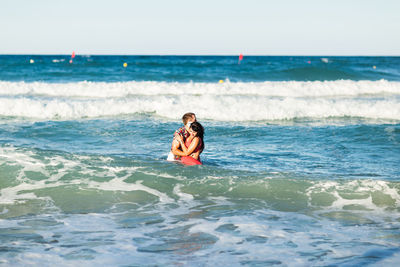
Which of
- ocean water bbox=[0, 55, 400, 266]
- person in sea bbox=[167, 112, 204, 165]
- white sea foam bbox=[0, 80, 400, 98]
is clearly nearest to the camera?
ocean water bbox=[0, 55, 400, 266]

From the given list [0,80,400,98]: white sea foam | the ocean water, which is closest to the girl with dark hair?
the ocean water

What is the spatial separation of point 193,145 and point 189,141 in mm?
204

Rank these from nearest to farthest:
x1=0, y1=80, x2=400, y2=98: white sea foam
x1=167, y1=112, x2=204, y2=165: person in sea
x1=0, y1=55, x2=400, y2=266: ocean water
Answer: x1=0, y1=55, x2=400, y2=266: ocean water, x1=167, y1=112, x2=204, y2=165: person in sea, x1=0, y1=80, x2=400, y2=98: white sea foam

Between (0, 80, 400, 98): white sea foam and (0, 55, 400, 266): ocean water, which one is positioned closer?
(0, 55, 400, 266): ocean water

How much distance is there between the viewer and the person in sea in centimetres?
868

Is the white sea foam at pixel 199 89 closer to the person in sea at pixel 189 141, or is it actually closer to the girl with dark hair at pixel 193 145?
the person in sea at pixel 189 141

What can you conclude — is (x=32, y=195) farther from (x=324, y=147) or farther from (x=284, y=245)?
(x=324, y=147)

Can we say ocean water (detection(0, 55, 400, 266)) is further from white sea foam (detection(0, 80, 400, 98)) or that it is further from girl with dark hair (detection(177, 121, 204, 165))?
white sea foam (detection(0, 80, 400, 98))

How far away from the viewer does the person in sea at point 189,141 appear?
868cm

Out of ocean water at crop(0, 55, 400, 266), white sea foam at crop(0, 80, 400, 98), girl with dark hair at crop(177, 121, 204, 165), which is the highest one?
white sea foam at crop(0, 80, 400, 98)

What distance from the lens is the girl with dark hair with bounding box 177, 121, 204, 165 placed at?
8711 mm

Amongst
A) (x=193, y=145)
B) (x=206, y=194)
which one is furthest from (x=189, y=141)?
(x=206, y=194)

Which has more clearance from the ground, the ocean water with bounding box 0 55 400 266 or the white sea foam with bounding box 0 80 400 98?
the white sea foam with bounding box 0 80 400 98

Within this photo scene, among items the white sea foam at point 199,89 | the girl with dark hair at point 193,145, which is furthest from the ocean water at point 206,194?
the white sea foam at point 199,89
